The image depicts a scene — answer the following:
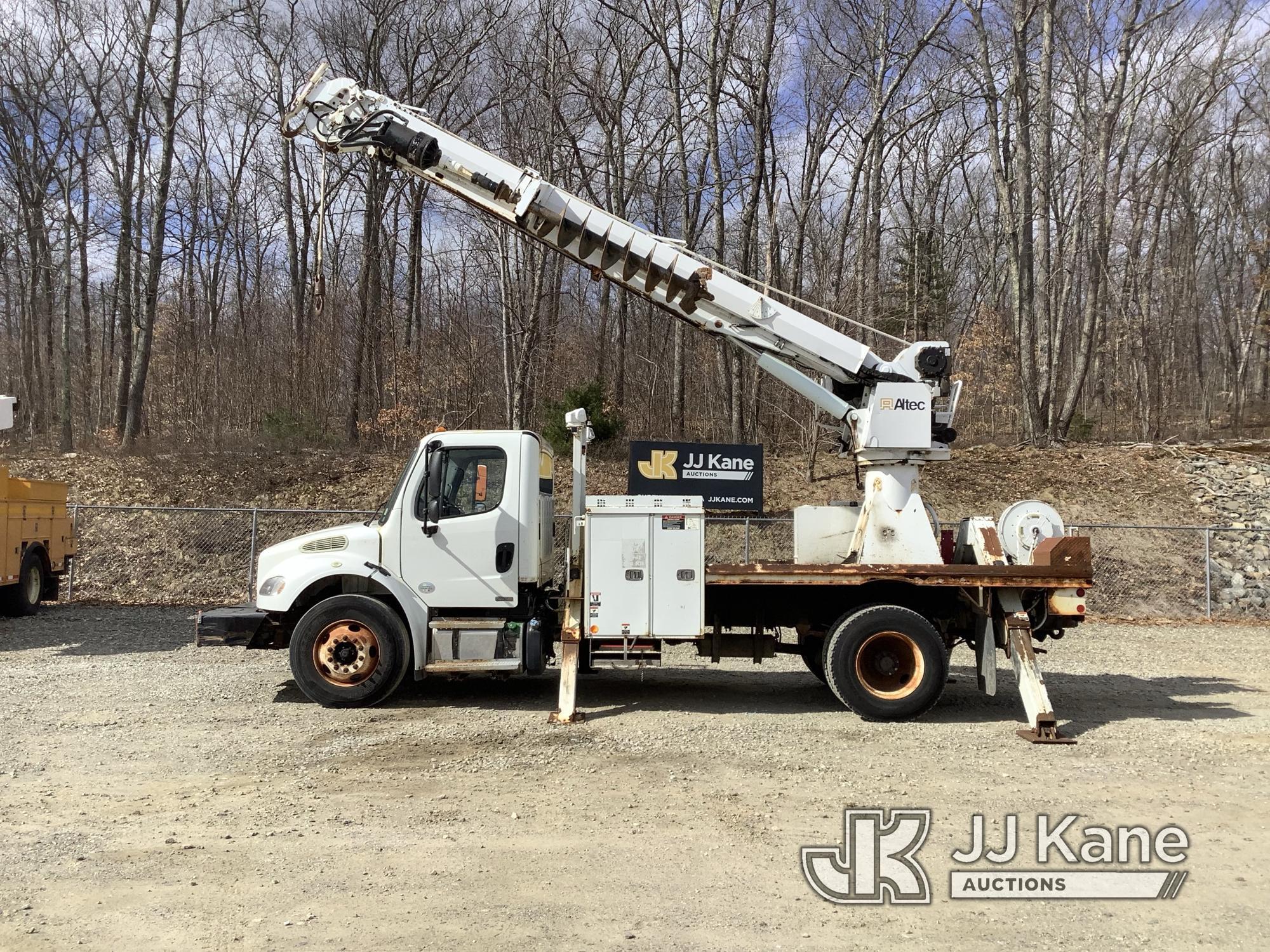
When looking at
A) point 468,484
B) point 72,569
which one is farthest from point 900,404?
point 72,569

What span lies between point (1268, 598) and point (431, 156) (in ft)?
53.8

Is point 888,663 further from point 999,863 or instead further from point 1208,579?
point 1208,579

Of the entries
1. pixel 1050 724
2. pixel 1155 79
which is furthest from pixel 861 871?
pixel 1155 79

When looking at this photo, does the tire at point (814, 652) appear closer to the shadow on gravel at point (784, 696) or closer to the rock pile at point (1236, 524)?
the shadow on gravel at point (784, 696)

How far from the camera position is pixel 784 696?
9664mm

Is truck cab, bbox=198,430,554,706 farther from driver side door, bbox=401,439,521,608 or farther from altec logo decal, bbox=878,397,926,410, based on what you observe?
altec logo decal, bbox=878,397,926,410

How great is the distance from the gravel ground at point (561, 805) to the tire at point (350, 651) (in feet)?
0.80

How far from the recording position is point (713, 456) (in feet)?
56.7

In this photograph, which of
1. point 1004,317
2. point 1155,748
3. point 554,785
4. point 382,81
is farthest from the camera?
point 1004,317

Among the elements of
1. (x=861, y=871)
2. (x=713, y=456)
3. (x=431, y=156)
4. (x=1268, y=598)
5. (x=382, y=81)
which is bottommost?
(x=861, y=871)

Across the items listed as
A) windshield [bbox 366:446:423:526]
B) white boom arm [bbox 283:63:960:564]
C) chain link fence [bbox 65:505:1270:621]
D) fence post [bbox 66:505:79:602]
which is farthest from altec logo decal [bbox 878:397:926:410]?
fence post [bbox 66:505:79:602]

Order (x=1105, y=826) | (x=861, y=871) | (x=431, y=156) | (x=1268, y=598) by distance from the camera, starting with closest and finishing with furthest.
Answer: (x=861, y=871), (x=1105, y=826), (x=431, y=156), (x=1268, y=598)

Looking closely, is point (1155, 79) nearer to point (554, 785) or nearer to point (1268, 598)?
point (1268, 598)

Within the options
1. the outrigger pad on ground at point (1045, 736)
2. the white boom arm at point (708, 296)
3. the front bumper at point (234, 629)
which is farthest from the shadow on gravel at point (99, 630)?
the outrigger pad on ground at point (1045, 736)
